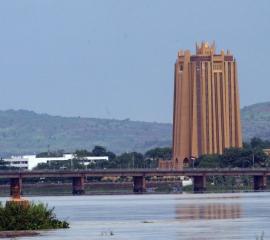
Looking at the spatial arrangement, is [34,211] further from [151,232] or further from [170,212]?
[170,212]

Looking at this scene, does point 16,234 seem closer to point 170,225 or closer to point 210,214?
point 170,225

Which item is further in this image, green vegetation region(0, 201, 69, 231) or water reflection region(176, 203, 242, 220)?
water reflection region(176, 203, 242, 220)

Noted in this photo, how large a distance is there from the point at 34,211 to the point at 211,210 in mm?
32529

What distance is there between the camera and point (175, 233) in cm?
7219

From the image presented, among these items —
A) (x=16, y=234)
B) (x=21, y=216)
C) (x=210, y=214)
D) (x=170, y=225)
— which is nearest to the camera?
(x=16, y=234)

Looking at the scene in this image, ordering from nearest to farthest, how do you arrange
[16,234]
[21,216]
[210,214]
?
[16,234]
[21,216]
[210,214]

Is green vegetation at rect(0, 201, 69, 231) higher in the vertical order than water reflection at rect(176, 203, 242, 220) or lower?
lower

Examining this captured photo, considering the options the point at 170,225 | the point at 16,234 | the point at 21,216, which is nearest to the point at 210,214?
the point at 170,225

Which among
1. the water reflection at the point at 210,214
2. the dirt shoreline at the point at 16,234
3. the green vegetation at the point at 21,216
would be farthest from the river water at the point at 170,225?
the green vegetation at the point at 21,216

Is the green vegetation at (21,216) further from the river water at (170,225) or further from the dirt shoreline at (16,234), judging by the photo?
the dirt shoreline at (16,234)

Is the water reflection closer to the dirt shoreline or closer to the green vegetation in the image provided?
the green vegetation

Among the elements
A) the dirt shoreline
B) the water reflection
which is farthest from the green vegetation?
the water reflection

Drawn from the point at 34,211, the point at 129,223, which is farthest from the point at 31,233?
the point at 129,223

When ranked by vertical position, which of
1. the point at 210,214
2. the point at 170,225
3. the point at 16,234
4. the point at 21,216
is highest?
the point at 210,214
